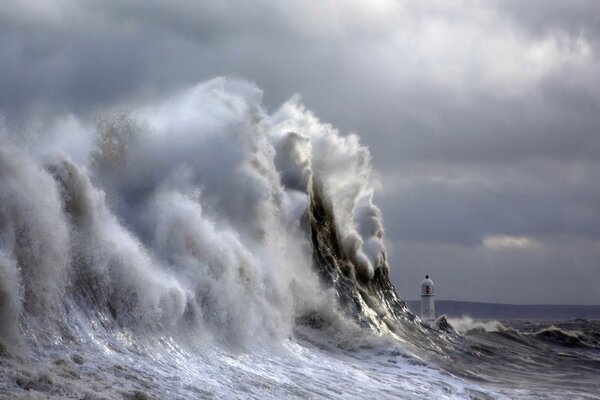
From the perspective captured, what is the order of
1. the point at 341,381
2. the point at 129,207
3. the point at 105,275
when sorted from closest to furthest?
the point at 105,275
the point at 341,381
the point at 129,207

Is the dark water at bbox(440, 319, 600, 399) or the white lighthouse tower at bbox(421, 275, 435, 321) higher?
the white lighthouse tower at bbox(421, 275, 435, 321)

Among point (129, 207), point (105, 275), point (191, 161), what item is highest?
point (191, 161)

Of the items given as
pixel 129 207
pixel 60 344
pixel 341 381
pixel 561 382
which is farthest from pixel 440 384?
pixel 60 344

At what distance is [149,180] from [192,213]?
1041mm

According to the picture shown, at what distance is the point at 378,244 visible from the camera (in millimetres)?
23922

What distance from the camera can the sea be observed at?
9.23 metres

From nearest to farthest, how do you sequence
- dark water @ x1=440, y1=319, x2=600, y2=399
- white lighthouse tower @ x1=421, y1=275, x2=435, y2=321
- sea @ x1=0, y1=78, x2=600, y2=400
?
1. sea @ x1=0, y1=78, x2=600, y2=400
2. dark water @ x1=440, y1=319, x2=600, y2=399
3. white lighthouse tower @ x1=421, y1=275, x2=435, y2=321

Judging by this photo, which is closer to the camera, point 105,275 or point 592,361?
point 105,275

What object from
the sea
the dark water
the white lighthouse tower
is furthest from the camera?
the white lighthouse tower

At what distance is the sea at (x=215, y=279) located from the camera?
9227 mm

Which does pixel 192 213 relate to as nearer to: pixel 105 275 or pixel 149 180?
pixel 149 180

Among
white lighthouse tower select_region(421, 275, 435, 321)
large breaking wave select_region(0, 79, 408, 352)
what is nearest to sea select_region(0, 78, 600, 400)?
large breaking wave select_region(0, 79, 408, 352)

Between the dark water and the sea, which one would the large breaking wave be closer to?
the sea

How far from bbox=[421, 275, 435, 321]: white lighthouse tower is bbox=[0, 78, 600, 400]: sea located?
2.26m
